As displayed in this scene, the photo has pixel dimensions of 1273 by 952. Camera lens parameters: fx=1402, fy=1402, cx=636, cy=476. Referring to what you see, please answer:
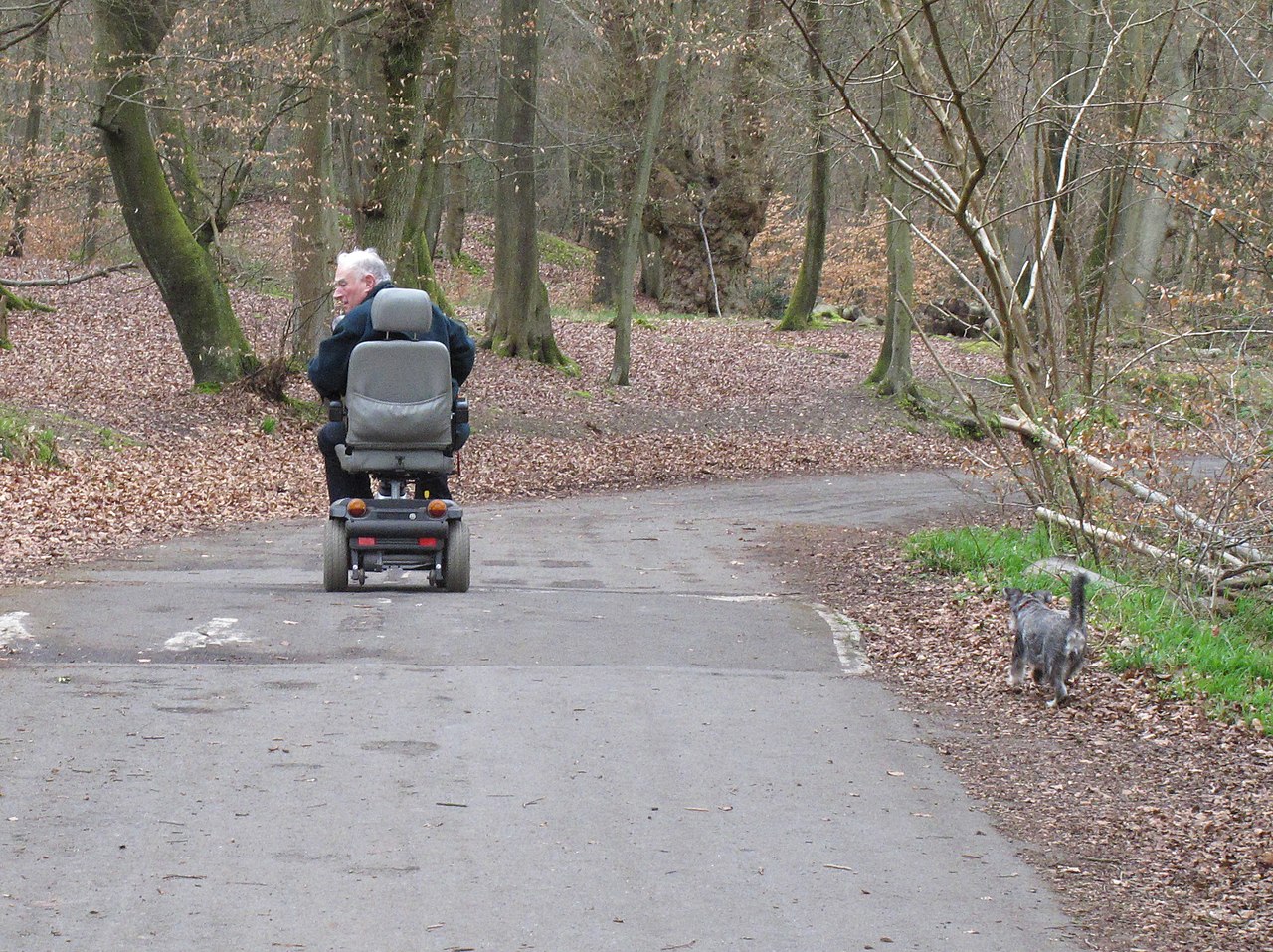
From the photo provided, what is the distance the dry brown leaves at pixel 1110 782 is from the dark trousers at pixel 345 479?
9.82ft

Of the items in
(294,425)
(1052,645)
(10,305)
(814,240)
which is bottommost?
(294,425)

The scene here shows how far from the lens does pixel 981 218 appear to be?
1035 cm

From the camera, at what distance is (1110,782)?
6.14 m

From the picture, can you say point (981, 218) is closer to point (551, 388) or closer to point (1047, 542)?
point (1047, 542)

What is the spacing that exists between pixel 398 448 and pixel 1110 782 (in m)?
4.73

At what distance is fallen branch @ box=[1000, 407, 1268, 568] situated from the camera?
30.7 ft

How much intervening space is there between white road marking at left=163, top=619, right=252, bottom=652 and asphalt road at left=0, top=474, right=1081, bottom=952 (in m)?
0.03

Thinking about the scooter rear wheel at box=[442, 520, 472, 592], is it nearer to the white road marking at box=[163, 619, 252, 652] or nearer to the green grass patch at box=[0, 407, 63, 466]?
the white road marking at box=[163, 619, 252, 652]

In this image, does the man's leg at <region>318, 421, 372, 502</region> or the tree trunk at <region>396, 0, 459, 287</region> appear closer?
the man's leg at <region>318, 421, 372, 502</region>

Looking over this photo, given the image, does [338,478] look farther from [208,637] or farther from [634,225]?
[634,225]

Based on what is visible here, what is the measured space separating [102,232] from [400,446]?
84.1 feet

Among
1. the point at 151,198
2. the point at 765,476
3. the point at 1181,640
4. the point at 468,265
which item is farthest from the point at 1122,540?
the point at 468,265

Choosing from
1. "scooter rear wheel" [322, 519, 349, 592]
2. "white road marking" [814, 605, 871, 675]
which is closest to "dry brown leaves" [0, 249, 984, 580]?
"scooter rear wheel" [322, 519, 349, 592]

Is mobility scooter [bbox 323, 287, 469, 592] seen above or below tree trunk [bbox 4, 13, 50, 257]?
below
